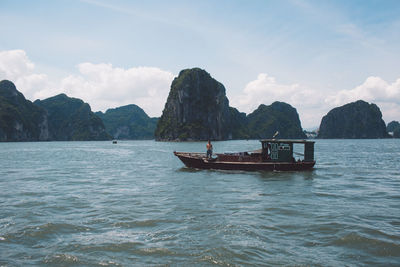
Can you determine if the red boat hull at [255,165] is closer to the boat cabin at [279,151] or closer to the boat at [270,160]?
the boat at [270,160]

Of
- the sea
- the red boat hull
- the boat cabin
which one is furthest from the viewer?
the boat cabin

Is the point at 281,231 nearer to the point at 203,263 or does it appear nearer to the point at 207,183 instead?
the point at 203,263

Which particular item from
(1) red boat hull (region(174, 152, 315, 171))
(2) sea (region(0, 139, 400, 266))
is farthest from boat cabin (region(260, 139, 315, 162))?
(2) sea (region(0, 139, 400, 266))

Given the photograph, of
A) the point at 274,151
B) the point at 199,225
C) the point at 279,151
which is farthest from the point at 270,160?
the point at 199,225

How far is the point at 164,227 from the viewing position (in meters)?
11.9

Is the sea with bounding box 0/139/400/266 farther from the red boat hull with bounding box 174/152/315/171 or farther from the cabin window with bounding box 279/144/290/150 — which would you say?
the cabin window with bounding box 279/144/290/150

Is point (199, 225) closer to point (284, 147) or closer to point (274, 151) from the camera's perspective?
point (274, 151)

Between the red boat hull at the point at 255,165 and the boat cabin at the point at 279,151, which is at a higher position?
the boat cabin at the point at 279,151

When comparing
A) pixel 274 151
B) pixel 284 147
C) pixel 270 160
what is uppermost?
pixel 284 147

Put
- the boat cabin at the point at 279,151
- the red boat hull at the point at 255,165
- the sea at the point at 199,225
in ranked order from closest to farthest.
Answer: the sea at the point at 199,225, the red boat hull at the point at 255,165, the boat cabin at the point at 279,151

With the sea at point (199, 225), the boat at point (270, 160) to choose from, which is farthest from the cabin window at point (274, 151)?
the sea at point (199, 225)

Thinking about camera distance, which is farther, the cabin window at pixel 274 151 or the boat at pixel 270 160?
the cabin window at pixel 274 151

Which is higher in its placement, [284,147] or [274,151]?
[284,147]

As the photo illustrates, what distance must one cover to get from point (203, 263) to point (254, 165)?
22.4m
